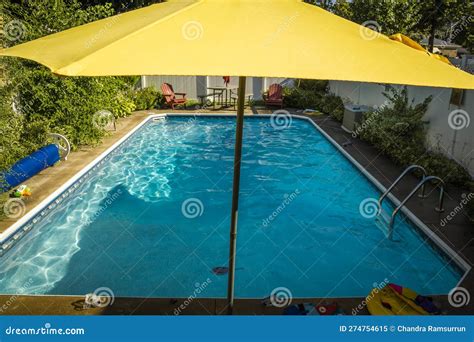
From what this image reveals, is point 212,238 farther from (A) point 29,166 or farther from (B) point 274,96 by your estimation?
(B) point 274,96

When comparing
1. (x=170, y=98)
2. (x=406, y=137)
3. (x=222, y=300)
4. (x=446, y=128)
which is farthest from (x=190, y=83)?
(x=222, y=300)

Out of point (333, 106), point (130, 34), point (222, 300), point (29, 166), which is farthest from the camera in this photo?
point (333, 106)

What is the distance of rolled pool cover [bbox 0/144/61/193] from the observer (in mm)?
8602

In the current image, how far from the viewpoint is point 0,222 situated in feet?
24.6

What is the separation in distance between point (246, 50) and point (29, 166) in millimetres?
8877

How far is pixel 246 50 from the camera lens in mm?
2227

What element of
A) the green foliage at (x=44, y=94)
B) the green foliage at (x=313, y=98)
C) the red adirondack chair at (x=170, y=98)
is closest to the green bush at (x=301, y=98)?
the green foliage at (x=313, y=98)

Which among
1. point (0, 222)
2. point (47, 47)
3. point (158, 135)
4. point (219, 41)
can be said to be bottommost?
point (158, 135)

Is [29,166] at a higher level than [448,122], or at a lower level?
lower
